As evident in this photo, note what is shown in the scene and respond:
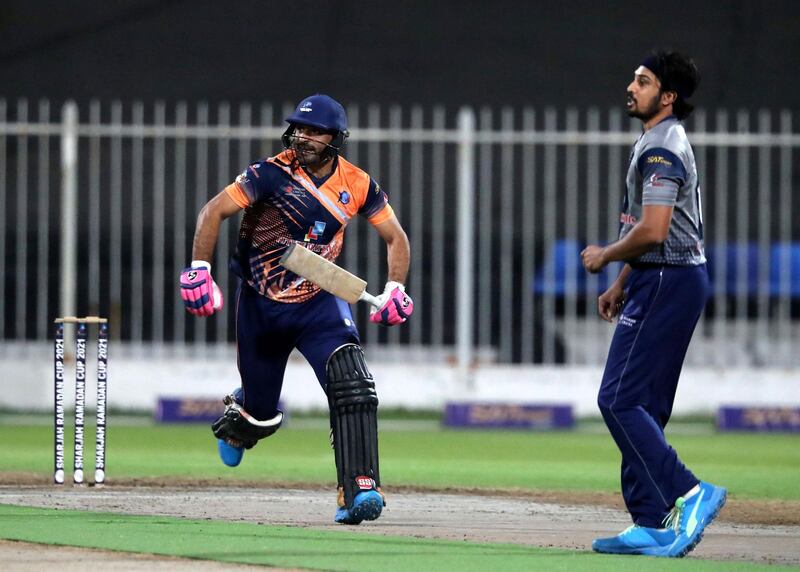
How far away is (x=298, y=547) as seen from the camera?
7.55m

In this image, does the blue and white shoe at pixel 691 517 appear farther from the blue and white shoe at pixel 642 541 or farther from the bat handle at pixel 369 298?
the bat handle at pixel 369 298

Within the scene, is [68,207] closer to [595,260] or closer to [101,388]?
[101,388]

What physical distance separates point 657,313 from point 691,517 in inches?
34.0

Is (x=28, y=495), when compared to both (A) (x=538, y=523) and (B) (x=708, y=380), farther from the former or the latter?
(B) (x=708, y=380)

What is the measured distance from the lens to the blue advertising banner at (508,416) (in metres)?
17.1

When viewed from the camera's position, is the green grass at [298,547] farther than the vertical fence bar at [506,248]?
No

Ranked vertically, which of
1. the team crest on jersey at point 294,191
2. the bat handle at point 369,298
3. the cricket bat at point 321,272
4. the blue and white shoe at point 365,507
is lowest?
the blue and white shoe at point 365,507

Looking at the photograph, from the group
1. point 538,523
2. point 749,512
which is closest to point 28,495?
point 538,523

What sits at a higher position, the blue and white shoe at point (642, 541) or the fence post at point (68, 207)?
the fence post at point (68, 207)

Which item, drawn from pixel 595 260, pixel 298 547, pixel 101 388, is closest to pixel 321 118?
pixel 595 260

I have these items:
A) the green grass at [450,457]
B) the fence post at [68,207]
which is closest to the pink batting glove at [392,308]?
the green grass at [450,457]

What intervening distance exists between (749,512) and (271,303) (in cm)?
287

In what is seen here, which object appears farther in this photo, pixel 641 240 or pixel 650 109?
pixel 650 109

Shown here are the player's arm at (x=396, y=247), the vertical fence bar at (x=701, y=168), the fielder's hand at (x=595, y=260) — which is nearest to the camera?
the fielder's hand at (x=595, y=260)
